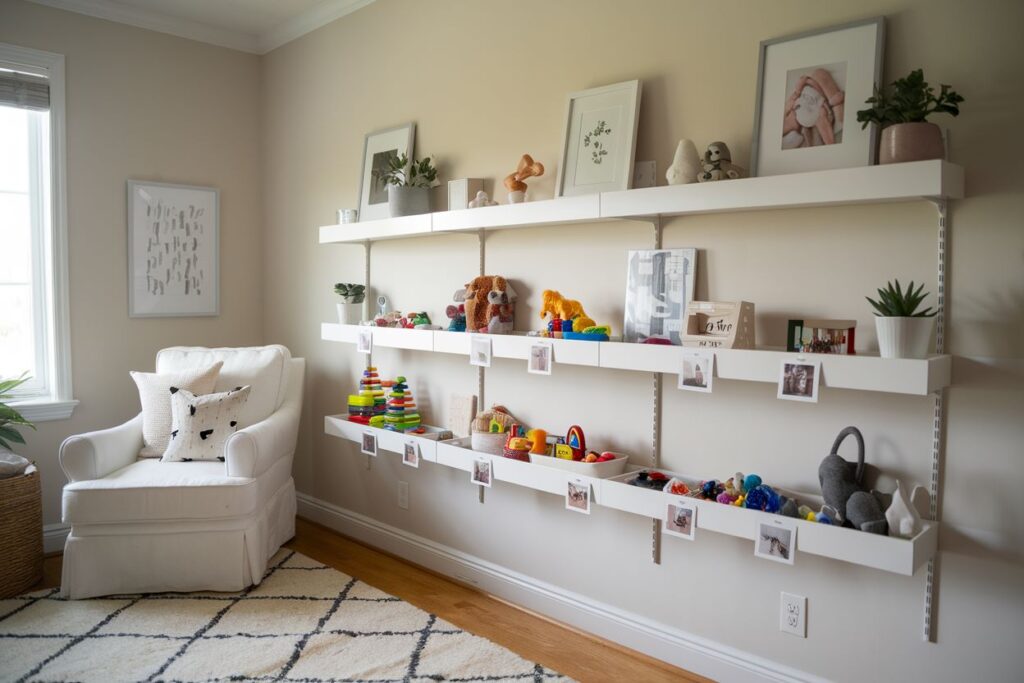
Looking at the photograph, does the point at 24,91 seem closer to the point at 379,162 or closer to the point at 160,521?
the point at 379,162

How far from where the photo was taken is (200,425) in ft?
10.6

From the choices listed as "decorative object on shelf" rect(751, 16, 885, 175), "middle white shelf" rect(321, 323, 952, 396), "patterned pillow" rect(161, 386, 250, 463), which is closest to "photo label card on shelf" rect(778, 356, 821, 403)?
"middle white shelf" rect(321, 323, 952, 396)

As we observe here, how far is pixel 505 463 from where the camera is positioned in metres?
2.62

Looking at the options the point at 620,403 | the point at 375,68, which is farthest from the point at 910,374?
the point at 375,68

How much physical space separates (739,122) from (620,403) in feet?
3.27

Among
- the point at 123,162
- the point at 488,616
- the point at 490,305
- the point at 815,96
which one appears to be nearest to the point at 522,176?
the point at 490,305

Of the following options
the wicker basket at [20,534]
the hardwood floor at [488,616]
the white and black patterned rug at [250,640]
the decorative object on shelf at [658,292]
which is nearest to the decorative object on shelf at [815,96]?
the decorative object on shelf at [658,292]

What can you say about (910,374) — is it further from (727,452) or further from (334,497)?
(334,497)

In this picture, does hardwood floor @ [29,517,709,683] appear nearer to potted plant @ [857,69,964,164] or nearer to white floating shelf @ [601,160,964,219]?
white floating shelf @ [601,160,964,219]

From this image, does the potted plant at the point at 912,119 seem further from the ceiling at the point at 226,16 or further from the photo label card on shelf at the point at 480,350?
the ceiling at the point at 226,16

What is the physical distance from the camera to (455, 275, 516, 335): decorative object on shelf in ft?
9.09

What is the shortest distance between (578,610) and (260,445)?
1.48 metres

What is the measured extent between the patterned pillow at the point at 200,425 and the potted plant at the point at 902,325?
266cm

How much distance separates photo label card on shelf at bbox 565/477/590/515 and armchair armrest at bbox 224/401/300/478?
139 cm
